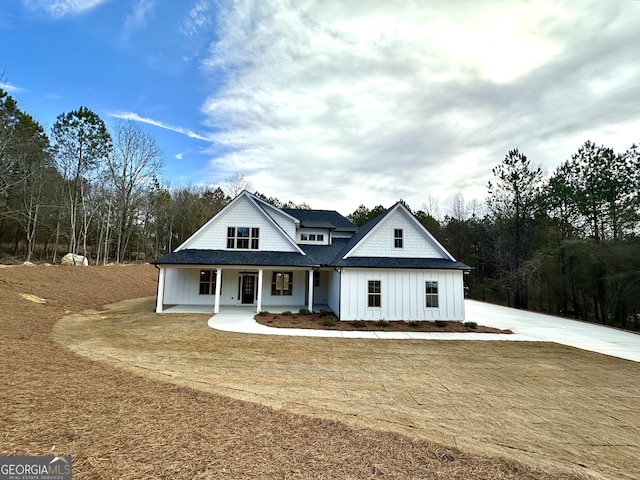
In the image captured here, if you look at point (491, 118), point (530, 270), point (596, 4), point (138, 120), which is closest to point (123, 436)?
point (596, 4)

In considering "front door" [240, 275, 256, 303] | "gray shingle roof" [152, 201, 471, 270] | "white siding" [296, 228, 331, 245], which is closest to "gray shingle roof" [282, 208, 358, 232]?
"white siding" [296, 228, 331, 245]

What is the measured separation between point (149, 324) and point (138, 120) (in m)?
24.4

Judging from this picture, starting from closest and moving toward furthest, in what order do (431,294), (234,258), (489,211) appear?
(431,294) < (234,258) < (489,211)

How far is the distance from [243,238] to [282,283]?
3690 mm

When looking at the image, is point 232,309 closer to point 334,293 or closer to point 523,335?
point 334,293

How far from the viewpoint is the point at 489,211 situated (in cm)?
2922

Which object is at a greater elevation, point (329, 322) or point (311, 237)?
point (311, 237)

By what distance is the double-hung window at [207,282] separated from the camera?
17562 mm

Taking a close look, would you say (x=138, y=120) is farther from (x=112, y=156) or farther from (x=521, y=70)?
(x=521, y=70)

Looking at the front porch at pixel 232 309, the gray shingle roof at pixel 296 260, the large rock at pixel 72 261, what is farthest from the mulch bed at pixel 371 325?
the large rock at pixel 72 261

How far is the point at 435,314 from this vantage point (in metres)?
14.0

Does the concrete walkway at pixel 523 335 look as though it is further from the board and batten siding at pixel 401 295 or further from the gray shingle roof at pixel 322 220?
the gray shingle roof at pixel 322 220

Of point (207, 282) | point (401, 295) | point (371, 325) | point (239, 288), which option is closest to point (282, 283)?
point (239, 288)

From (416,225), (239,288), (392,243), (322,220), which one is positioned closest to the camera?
(392,243)
